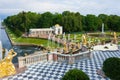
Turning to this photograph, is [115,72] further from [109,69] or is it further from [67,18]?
[67,18]

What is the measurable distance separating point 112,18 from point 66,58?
167 feet

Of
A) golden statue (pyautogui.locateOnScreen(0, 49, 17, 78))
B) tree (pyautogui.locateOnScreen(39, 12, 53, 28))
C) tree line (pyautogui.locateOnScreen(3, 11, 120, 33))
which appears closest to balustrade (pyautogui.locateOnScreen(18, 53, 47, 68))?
golden statue (pyautogui.locateOnScreen(0, 49, 17, 78))

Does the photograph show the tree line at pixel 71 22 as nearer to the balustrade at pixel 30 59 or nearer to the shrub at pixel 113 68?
the balustrade at pixel 30 59

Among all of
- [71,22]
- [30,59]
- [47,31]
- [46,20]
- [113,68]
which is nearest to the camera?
[113,68]

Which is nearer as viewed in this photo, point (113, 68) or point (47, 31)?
point (113, 68)

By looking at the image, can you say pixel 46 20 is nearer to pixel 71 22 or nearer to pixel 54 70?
pixel 71 22

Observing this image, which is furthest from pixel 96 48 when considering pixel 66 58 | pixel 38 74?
pixel 38 74

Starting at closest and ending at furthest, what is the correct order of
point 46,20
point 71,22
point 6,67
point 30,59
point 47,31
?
point 6,67
point 30,59
point 71,22
point 47,31
point 46,20

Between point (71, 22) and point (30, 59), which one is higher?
point (30, 59)

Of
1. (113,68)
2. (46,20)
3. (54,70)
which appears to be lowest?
(54,70)

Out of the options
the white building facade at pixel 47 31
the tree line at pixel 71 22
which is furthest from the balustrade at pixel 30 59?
the tree line at pixel 71 22

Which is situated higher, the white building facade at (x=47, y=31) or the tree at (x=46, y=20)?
the tree at (x=46, y=20)

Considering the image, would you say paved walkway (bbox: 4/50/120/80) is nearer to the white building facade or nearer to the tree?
the white building facade

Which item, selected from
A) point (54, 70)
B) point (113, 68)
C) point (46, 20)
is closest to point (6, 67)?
point (54, 70)
